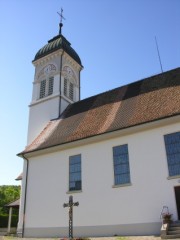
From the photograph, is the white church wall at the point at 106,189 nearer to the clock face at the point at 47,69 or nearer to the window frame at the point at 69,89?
the window frame at the point at 69,89

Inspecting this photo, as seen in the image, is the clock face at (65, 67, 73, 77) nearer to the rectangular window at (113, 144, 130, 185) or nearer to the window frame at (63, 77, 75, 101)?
the window frame at (63, 77, 75, 101)

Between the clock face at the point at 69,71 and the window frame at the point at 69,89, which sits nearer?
the window frame at the point at 69,89

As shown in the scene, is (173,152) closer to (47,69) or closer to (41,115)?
(41,115)

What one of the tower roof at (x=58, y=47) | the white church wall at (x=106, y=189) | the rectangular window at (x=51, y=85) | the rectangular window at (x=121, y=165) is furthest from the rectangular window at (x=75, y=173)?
A: the tower roof at (x=58, y=47)

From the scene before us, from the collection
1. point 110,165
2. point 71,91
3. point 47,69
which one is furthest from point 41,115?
point 110,165

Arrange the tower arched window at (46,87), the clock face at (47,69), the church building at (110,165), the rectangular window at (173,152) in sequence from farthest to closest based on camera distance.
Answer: the clock face at (47,69), the tower arched window at (46,87), the church building at (110,165), the rectangular window at (173,152)

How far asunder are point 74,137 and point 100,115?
2715 millimetres

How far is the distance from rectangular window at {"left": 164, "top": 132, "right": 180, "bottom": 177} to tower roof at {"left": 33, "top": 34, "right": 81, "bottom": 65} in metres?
16.6

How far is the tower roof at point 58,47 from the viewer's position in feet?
90.9

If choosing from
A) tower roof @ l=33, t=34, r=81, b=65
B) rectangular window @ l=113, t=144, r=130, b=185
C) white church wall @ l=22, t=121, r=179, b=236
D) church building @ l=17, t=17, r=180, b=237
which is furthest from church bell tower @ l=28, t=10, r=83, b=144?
rectangular window @ l=113, t=144, r=130, b=185

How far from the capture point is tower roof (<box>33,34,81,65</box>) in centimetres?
2771

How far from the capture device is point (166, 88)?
59.8 ft

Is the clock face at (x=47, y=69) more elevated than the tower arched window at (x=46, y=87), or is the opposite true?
the clock face at (x=47, y=69)

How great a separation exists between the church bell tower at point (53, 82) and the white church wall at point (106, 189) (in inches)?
251
